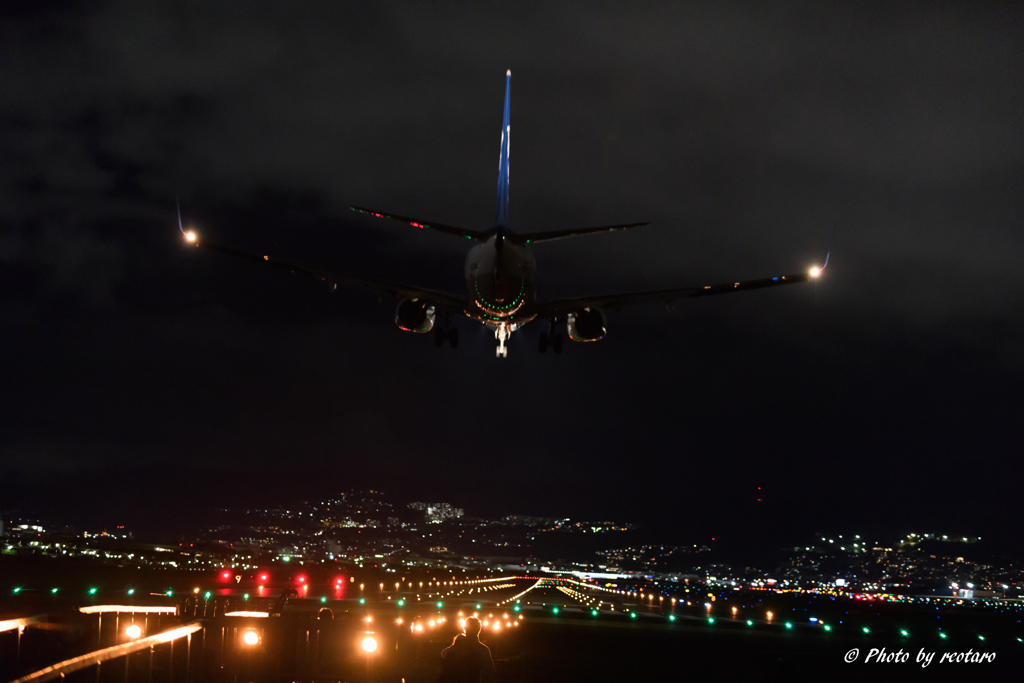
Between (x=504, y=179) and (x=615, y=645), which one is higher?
(x=504, y=179)

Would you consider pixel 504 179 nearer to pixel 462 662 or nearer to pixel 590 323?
pixel 590 323

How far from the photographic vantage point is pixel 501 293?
111ft

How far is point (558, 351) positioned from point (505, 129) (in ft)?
47.2

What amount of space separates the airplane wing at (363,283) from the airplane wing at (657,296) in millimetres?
3949

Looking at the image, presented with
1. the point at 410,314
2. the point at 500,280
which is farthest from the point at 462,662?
the point at 410,314

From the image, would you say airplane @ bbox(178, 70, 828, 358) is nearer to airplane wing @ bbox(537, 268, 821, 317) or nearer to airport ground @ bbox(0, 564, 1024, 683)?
airplane wing @ bbox(537, 268, 821, 317)

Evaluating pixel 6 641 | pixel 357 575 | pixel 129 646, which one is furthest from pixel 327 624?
pixel 357 575

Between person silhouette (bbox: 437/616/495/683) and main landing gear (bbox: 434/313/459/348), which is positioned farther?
main landing gear (bbox: 434/313/459/348)

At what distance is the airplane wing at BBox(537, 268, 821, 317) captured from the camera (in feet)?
117

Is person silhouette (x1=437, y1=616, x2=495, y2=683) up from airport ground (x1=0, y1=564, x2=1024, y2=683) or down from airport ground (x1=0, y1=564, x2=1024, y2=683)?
up

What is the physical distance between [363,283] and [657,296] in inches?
508

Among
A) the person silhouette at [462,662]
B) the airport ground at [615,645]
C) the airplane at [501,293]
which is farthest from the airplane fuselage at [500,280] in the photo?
the person silhouette at [462,662]

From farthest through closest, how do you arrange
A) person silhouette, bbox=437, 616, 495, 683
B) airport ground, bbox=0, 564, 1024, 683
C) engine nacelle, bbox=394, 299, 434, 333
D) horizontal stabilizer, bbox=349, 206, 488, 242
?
engine nacelle, bbox=394, 299, 434, 333 → horizontal stabilizer, bbox=349, 206, 488, 242 → airport ground, bbox=0, 564, 1024, 683 → person silhouette, bbox=437, 616, 495, 683

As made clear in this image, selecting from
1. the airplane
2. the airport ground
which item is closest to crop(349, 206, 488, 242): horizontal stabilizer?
the airplane
